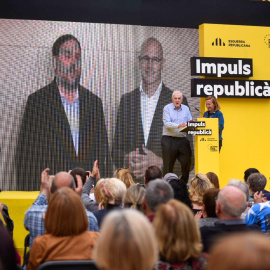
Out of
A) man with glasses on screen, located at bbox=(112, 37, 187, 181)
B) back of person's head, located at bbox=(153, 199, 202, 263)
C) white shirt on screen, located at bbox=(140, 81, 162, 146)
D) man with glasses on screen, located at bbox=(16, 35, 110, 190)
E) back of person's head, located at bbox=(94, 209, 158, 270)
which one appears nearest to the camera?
back of person's head, located at bbox=(94, 209, 158, 270)

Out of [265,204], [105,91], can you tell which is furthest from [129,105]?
Result: [265,204]

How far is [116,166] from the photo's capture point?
1000 centimetres

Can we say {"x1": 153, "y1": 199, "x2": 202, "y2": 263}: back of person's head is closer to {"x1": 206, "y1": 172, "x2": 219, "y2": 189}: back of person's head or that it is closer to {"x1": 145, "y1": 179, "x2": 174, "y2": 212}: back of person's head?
{"x1": 145, "y1": 179, "x2": 174, "y2": 212}: back of person's head

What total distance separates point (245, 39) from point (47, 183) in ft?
24.1

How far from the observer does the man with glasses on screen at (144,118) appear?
396 inches

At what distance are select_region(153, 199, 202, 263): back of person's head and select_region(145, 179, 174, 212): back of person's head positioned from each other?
0.66 metres

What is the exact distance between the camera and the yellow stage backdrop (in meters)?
10.4

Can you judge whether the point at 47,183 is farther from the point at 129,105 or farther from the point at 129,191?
the point at 129,105

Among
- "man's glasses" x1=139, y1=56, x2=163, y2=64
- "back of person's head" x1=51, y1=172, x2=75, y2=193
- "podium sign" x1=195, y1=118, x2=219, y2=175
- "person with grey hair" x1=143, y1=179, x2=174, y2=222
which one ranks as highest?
"man's glasses" x1=139, y1=56, x2=163, y2=64

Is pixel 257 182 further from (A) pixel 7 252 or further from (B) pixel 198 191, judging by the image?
(A) pixel 7 252

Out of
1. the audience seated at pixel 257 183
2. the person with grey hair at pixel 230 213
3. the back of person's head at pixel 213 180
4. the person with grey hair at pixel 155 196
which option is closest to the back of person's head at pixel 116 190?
the person with grey hair at pixel 155 196

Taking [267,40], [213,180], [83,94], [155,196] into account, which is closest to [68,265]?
[155,196]

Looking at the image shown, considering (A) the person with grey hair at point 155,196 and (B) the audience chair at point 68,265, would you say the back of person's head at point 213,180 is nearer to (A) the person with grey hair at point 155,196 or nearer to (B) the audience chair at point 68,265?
(A) the person with grey hair at point 155,196

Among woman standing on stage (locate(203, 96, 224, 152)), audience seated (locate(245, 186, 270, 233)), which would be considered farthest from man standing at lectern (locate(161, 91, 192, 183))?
audience seated (locate(245, 186, 270, 233))
